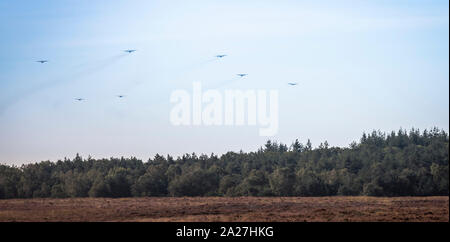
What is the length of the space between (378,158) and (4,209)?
7856cm

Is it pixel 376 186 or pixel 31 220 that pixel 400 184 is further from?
pixel 31 220

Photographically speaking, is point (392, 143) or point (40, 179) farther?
point (392, 143)

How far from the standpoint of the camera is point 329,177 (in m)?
136

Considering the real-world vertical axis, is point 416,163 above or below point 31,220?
above

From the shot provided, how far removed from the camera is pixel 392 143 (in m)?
178

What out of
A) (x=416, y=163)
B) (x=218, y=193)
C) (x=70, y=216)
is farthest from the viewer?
(x=218, y=193)

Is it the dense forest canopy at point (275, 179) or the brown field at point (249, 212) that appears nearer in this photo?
the brown field at point (249, 212)

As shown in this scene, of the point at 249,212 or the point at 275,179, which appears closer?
the point at 249,212

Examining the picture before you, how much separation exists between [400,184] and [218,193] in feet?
126

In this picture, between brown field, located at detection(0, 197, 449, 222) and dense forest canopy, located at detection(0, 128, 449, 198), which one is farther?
dense forest canopy, located at detection(0, 128, 449, 198)

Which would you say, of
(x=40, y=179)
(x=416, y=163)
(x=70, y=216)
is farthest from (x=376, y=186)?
(x=40, y=179)

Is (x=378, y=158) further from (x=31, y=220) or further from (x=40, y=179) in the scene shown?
(x=31, y=220)
